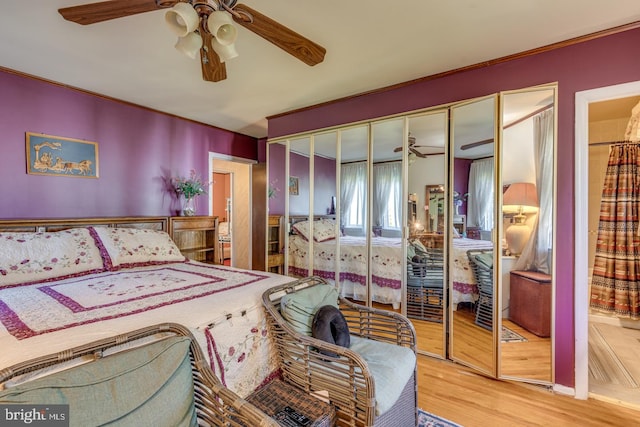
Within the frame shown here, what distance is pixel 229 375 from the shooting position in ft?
4.78

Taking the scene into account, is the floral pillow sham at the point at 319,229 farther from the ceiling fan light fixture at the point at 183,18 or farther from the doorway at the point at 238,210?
the ceiling fan light fixture at the point at 183,18

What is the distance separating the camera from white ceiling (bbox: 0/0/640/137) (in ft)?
5.73

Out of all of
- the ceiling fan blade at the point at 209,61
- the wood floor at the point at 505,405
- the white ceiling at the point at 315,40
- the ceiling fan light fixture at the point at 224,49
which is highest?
the white ceiling at the point at 315,40

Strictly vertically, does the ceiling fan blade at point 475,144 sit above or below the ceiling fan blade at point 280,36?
below

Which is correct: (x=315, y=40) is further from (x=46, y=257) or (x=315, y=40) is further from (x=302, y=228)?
(x=46, y=257)

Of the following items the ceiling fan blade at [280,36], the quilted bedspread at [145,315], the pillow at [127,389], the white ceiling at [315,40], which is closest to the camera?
the pillow at [127,389]

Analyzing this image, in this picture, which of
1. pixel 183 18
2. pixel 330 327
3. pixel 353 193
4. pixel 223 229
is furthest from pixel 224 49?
pixel 223 229

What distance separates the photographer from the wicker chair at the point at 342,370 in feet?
4.28

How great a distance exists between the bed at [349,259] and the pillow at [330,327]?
1.24 metres

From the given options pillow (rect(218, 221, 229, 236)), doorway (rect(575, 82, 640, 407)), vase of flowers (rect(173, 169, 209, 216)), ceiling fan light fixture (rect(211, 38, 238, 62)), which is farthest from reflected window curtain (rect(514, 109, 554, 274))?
pillow (rect(218, 221, 229, 236))

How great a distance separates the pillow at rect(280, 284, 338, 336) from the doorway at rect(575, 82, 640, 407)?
5.61 feet

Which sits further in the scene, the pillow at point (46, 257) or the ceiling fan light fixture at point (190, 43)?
the pillow at point (46, 257)

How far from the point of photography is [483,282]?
2.30 m

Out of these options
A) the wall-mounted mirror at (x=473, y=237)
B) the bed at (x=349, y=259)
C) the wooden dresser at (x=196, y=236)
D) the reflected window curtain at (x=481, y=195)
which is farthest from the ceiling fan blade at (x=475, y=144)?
the wooden dresser at (x=196, y=236)
